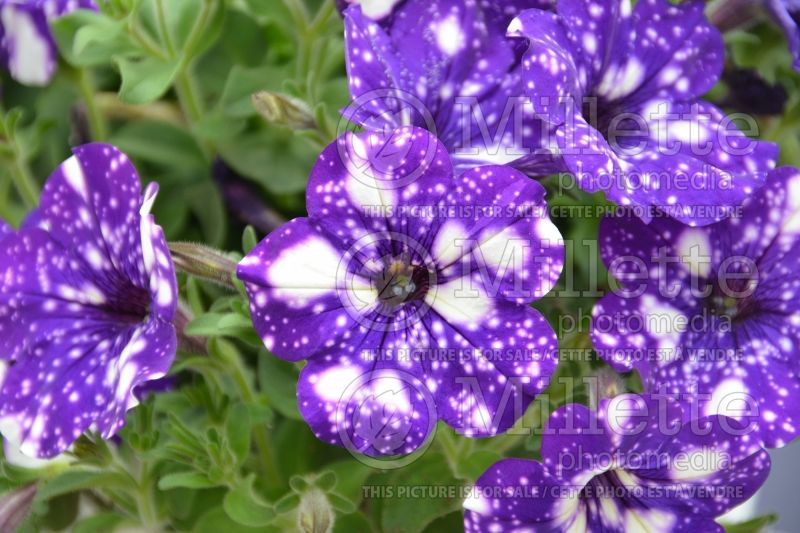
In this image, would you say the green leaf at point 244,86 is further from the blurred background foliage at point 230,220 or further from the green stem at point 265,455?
the green stem at point 265,455

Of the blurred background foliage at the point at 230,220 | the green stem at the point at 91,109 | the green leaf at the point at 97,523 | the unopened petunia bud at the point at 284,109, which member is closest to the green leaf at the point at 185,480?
the blurred background foliage at the point at 230,220

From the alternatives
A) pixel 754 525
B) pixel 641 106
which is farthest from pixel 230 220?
pixel 754 525

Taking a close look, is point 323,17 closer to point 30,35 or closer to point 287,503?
point 30,35

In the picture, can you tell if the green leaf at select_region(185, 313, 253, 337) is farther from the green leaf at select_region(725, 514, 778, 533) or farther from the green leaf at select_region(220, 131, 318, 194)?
the green leaf at select_region(725, 514, 778, 533)

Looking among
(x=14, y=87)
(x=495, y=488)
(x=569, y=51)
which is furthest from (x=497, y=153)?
(x=14, y=87)

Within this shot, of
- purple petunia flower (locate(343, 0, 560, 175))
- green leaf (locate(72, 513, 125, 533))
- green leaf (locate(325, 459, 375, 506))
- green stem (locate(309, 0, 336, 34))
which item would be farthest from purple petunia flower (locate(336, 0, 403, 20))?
green leaf (locate(72, 513, 125, 533))

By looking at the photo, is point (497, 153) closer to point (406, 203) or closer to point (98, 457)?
point (406, 203)
